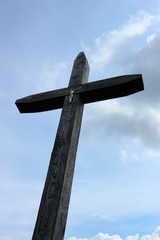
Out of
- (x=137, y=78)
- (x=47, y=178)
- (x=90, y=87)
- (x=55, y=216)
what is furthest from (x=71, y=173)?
(x=137, y=78)

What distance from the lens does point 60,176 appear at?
2.24 m

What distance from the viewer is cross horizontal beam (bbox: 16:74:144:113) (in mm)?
2803

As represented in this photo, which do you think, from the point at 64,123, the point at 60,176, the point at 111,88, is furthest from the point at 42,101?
the point at 60,176

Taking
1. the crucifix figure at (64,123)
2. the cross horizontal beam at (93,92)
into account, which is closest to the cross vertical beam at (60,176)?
the crucifix figure at (64,123)

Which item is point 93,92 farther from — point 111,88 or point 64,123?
point 64,123

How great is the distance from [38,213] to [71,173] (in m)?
0.52

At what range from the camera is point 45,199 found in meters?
2.20

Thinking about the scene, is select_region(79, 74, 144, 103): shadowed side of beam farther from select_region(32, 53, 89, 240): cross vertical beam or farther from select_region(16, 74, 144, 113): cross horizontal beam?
select_region(32, 53, 89, 240): cross vertical beam

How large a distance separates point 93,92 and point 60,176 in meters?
1.22

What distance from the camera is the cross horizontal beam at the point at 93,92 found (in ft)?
9.20

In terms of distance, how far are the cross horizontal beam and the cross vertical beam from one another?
0.46 feet

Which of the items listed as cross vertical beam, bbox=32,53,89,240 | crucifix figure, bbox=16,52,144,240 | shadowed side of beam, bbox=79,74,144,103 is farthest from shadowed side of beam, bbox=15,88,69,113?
shadowed side of beam, bbox=79,74,144,103

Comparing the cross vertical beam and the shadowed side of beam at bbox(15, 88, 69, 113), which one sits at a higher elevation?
the shadowed side of beam at bbox(15, 88, 69, 113)

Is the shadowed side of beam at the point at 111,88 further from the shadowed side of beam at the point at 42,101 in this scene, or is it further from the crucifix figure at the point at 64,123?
the shadowed side of beam at the point at 42,101
